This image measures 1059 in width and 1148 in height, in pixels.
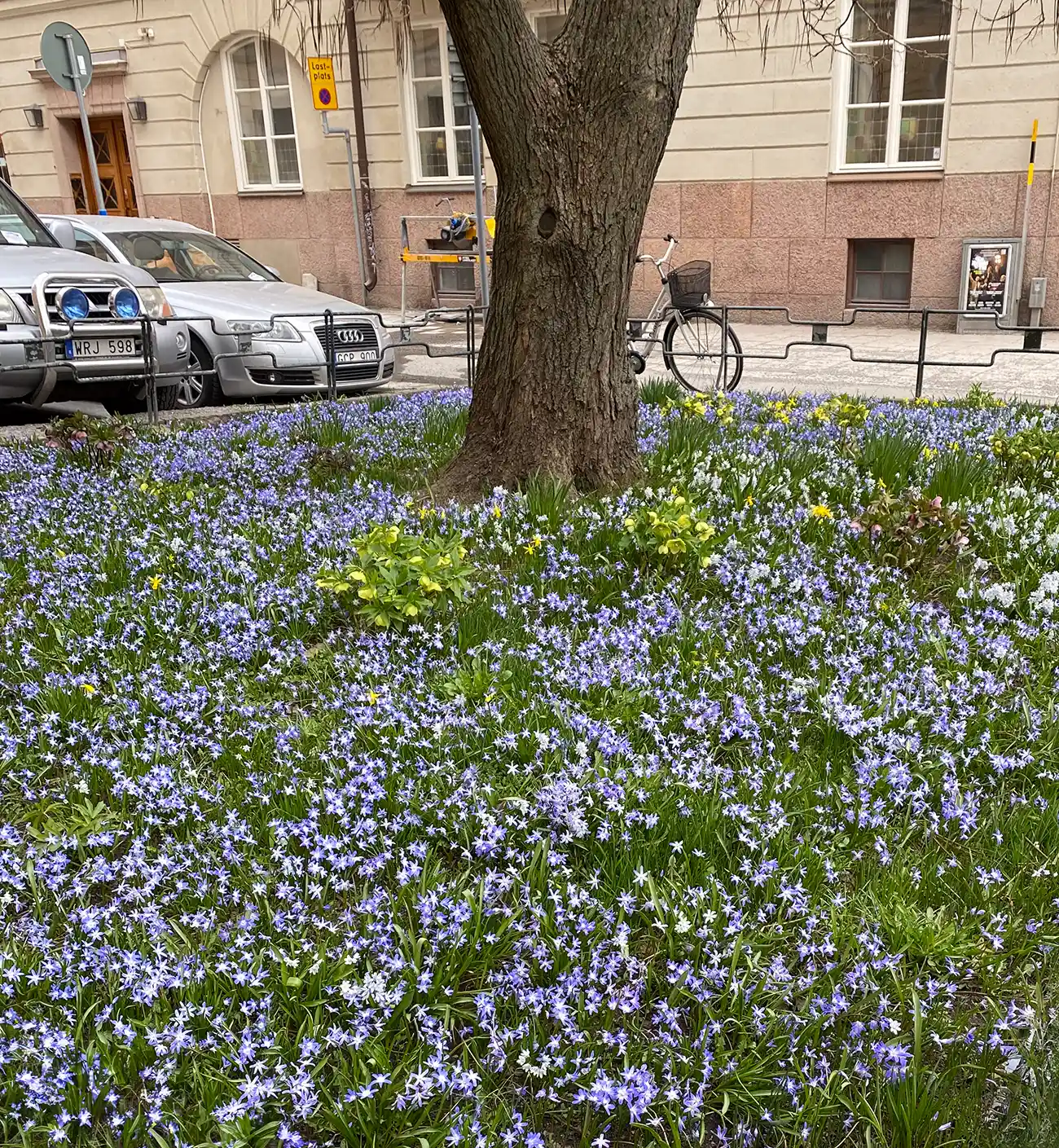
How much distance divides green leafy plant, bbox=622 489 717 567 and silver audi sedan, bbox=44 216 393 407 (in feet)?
20.0

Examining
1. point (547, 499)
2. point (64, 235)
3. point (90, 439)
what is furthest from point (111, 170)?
point (547, 499)

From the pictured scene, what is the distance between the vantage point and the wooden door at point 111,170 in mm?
24203

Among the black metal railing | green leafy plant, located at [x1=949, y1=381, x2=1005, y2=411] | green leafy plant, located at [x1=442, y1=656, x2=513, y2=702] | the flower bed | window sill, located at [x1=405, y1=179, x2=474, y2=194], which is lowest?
the flower bed

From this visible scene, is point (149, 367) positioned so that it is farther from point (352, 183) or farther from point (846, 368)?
point (352, 183)

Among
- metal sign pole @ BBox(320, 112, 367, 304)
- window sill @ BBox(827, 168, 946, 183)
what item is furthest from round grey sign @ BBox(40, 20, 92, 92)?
window sill @ BBox(827, 168, 946, 183)

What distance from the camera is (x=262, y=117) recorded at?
2178cm

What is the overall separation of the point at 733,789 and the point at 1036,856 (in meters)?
0.74

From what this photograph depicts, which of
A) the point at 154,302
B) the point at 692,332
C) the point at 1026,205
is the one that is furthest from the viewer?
the point at 1026,205

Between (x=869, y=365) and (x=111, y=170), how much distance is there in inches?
752

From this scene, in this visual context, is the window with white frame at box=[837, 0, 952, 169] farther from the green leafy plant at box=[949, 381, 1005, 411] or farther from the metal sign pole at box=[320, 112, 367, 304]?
the green leafy plant at box=[949, 381, 1005, 411]

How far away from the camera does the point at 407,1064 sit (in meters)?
2.06

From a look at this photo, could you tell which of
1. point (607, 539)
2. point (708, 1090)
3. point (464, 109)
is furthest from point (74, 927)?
point (464, 109)

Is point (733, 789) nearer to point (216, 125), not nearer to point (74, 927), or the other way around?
point (74, 927)

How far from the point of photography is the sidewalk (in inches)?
431
